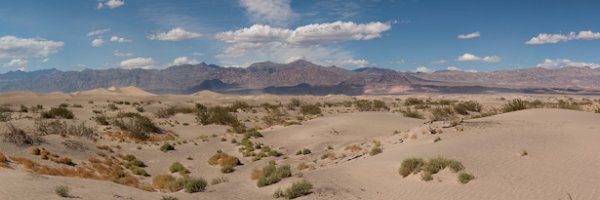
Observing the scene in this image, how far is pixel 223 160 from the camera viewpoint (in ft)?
84.4

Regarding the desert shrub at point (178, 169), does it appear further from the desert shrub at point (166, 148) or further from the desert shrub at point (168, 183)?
the desert shrub at point (166, 148)

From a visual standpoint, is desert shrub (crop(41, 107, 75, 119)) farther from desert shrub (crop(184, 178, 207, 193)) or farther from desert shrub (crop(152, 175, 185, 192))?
desert shrub (crop(184, 178, 207, 193))

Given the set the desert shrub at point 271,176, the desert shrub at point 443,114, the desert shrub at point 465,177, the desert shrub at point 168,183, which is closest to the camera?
the desert shrub at point 465,177

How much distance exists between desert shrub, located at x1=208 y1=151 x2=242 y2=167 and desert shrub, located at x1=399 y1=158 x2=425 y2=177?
10.3 m

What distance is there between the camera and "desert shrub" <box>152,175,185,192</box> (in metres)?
18.6

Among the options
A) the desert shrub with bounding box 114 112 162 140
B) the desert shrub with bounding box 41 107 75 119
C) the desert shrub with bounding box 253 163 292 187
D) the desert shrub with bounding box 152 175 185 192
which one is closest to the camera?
the desert shrub with bounding box 253 163 292 187

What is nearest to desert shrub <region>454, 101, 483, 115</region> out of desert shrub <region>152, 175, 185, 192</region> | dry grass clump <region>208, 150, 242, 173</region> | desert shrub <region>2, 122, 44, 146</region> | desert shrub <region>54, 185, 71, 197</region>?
dry grass clump <region>208, 150, 242, 173</region>

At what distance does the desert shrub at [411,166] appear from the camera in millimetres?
16906

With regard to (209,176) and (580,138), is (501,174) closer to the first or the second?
(580,138)

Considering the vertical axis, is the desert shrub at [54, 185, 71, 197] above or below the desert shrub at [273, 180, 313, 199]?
above

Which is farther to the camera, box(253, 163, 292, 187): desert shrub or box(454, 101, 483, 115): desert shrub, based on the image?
box(454, 101, 483, 115): desert shrub

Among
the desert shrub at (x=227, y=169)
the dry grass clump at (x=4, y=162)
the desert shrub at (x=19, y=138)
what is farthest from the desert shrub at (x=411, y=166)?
the desert shrub at (x=19, y=138)

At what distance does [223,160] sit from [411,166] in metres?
11.5

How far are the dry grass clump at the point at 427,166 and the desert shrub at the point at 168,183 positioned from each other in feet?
26.4
